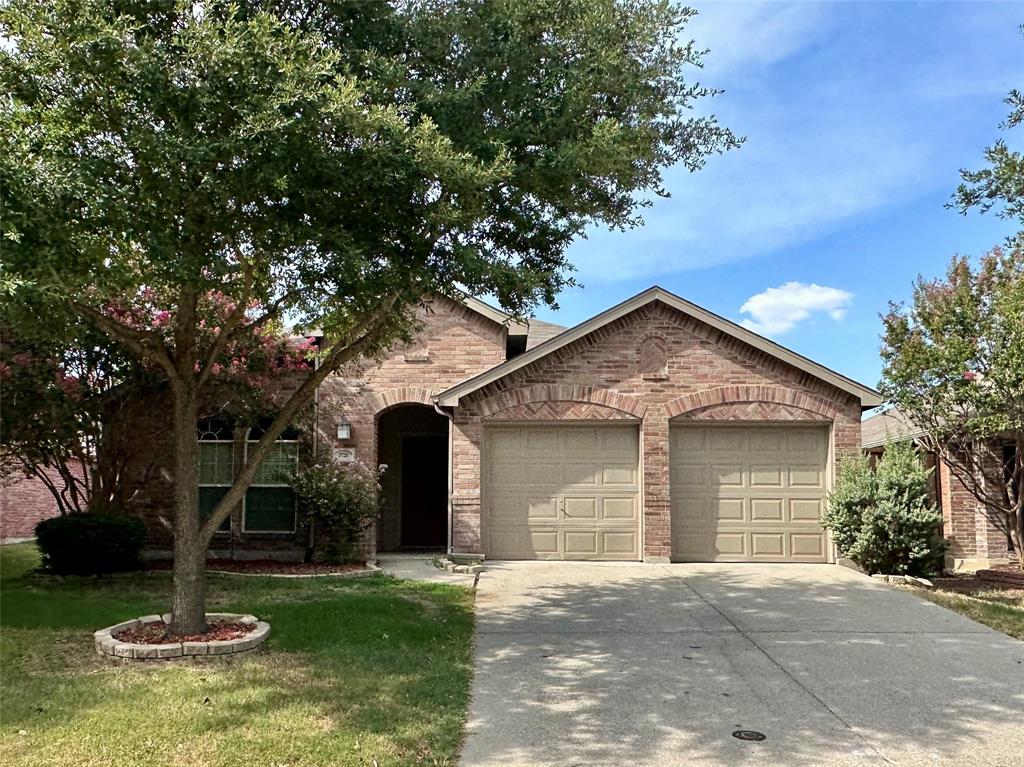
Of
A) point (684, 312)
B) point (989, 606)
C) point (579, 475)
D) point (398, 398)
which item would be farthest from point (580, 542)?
point (989, 606)

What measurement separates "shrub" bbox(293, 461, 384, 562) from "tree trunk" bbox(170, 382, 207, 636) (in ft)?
18.5

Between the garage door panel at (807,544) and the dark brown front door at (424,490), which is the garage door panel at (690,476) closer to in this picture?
the garage door panel at (807,544)

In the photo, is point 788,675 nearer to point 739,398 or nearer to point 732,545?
point 732,545

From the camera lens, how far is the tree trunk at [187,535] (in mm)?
7719

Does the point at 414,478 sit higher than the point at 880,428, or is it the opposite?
the point at 880,428

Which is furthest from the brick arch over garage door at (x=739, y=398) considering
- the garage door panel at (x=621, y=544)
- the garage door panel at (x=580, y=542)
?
the garage door panel at (x=580, y=542)

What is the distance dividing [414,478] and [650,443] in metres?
5.68

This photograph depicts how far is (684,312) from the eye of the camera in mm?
13758

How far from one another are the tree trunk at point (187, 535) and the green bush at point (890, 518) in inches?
375


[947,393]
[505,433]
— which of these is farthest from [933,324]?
[505,433]

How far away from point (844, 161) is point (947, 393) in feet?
13.4

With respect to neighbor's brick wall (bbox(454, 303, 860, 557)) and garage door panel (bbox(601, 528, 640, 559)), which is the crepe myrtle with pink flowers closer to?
neighbor's brick wall (bbox(454, 303, 860, 557))

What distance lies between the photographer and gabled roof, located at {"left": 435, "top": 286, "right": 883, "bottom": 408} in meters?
13.5

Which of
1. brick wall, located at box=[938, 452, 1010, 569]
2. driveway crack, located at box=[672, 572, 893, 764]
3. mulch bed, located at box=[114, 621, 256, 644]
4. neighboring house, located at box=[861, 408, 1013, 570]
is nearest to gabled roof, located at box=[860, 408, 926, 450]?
neighboring house, located at box=[861, 408, 1013, 570]
